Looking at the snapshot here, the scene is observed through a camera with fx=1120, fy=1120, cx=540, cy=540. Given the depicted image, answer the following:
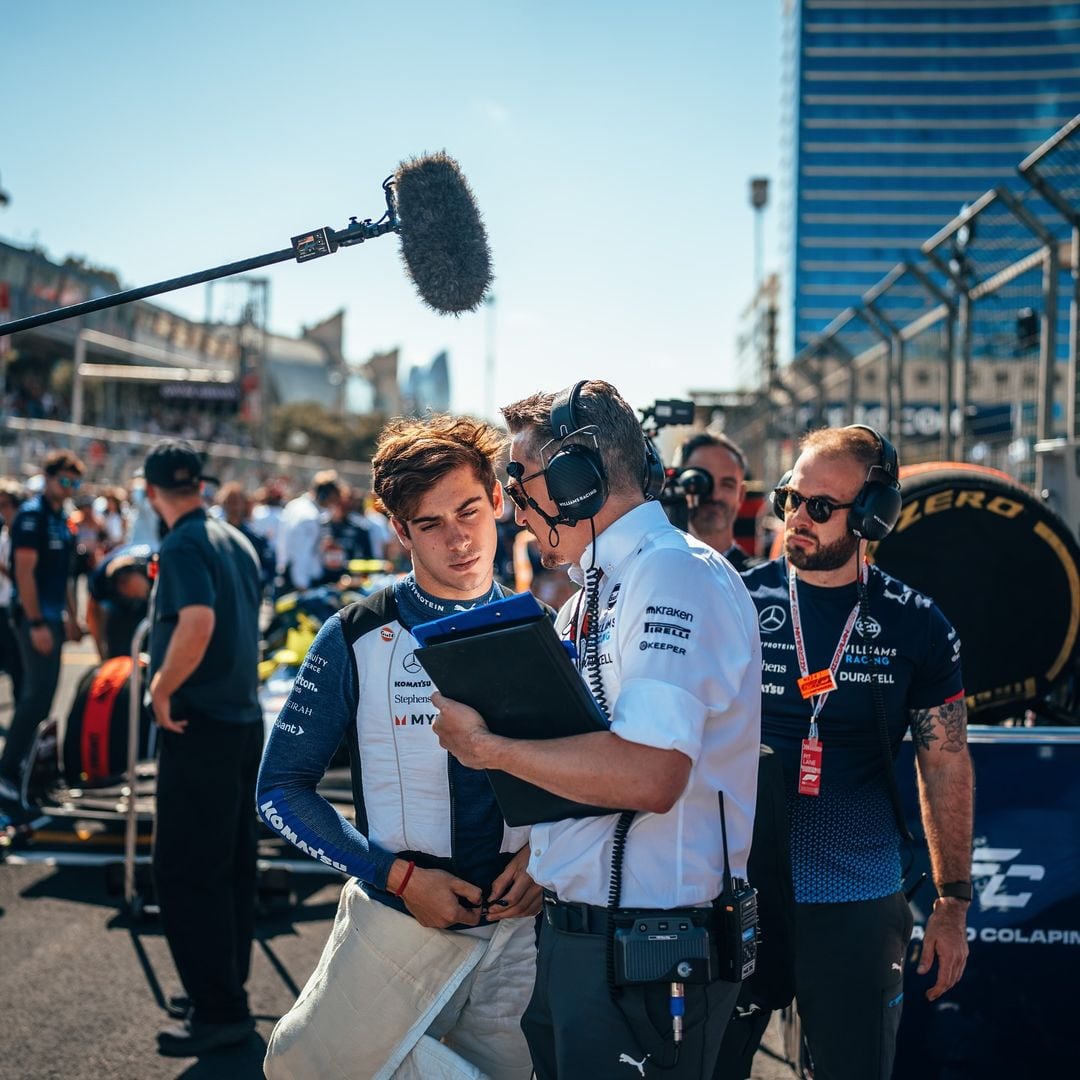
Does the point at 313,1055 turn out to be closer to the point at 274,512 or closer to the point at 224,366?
the point at 274,512

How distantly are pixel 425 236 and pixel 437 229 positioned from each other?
0.03m

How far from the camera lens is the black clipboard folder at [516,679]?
5.99 feet

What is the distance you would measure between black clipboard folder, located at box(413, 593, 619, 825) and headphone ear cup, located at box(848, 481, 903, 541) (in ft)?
4.02

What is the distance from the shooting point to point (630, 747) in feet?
5.82

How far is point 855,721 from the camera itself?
2.75 metres

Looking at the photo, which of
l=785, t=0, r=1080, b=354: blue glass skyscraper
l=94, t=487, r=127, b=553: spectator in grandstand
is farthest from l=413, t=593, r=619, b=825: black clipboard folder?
l=785, t=0, r=1080, b=354: blue glass skyscraper

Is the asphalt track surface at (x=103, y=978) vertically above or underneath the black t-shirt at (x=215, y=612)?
underneath

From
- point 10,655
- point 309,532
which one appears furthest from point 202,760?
point 309,532

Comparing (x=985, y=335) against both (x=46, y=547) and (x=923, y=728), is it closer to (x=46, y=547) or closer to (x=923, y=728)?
(x=923, y=728)

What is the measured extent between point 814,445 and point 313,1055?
1911 millimetres

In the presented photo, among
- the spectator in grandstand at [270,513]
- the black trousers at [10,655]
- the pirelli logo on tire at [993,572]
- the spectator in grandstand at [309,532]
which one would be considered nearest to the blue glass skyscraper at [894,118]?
the spectator in grandstand at [270,513]

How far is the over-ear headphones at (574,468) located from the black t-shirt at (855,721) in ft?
2.78

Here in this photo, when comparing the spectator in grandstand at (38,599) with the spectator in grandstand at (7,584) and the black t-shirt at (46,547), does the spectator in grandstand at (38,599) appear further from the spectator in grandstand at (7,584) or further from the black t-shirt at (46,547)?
the spectator in grandstand at (7,584)

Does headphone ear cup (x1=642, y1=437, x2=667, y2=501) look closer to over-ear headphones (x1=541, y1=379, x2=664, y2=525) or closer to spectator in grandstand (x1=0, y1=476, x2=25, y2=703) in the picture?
over-ear headphones (x1=541, y1=379, x2=664, y2=525)
